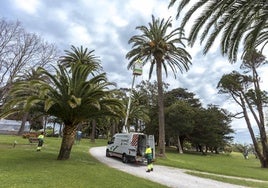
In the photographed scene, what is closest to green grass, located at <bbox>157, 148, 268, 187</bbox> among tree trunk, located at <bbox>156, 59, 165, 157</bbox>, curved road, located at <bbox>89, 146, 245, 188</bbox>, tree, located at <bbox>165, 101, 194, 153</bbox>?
tree trunk, located at <bbox>156, 59, 165, 157</bbox>

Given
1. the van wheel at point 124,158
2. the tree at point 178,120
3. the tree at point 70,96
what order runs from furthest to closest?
the tree at point 178,120 → the van wheel at point 124,158 → the tree at point 70,96

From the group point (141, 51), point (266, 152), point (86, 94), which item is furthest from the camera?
point (266, 152)

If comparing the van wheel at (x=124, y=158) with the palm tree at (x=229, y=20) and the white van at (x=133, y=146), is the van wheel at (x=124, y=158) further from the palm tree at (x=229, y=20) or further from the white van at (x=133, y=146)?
the palm tree at (x=229, y=20)

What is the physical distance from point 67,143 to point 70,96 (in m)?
3.52

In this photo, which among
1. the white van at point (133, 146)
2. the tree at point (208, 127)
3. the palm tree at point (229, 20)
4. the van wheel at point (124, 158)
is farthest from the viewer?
the tree at point (208, 127)

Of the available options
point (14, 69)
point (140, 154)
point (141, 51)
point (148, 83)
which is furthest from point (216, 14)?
point (148, 83)

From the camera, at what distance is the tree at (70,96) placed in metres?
18.7

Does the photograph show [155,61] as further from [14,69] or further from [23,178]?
[23,178]

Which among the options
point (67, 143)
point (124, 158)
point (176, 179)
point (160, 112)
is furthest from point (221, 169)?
point (67, 143)

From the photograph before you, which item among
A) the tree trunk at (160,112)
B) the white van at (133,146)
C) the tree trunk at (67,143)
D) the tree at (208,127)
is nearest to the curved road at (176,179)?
the white van at (133,146)

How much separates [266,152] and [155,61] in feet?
63.9

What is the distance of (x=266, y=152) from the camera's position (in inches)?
1469

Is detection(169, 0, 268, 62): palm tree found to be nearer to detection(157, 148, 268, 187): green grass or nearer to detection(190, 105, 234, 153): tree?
detection(157, 148, 268, 187): green grass

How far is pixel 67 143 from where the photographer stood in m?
19.9
